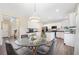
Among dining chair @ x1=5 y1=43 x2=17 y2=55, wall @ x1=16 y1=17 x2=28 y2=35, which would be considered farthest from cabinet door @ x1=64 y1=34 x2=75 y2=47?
dining chair @ x1=5 y1=43 x2=17 y2=55

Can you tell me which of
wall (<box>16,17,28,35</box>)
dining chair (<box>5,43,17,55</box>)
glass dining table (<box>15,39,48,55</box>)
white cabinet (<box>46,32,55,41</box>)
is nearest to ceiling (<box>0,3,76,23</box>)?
wall (<box>16,17,28,35</box>)

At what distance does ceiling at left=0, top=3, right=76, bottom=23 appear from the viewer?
1.90 m

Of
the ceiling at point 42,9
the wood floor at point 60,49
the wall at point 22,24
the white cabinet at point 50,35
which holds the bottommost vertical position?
the wood floor at point 60,49

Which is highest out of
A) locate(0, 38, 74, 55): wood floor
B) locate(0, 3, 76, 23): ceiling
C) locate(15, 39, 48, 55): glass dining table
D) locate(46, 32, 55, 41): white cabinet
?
locate(0, 3, 76, 23): ceiling

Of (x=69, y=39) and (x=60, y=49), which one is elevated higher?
(x=69, y=39)

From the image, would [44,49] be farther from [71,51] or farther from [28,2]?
[28,2]

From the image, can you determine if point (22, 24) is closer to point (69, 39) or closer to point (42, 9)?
point (42, 9)

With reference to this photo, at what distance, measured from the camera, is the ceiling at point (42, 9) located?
190 cm

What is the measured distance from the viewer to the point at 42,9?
1.92 meters

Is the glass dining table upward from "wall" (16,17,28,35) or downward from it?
downward

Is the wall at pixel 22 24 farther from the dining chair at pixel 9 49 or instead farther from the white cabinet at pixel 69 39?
the white cabinet at pixel 69 39

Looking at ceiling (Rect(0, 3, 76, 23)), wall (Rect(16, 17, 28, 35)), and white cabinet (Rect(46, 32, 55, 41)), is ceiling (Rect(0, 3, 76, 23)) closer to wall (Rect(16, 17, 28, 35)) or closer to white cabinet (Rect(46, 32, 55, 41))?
wall (Rect(16, 17, 28, 35))

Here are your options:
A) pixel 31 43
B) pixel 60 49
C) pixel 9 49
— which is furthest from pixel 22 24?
pixel 60 49

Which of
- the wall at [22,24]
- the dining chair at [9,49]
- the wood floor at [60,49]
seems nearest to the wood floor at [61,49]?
the wood floor at [60,49]
